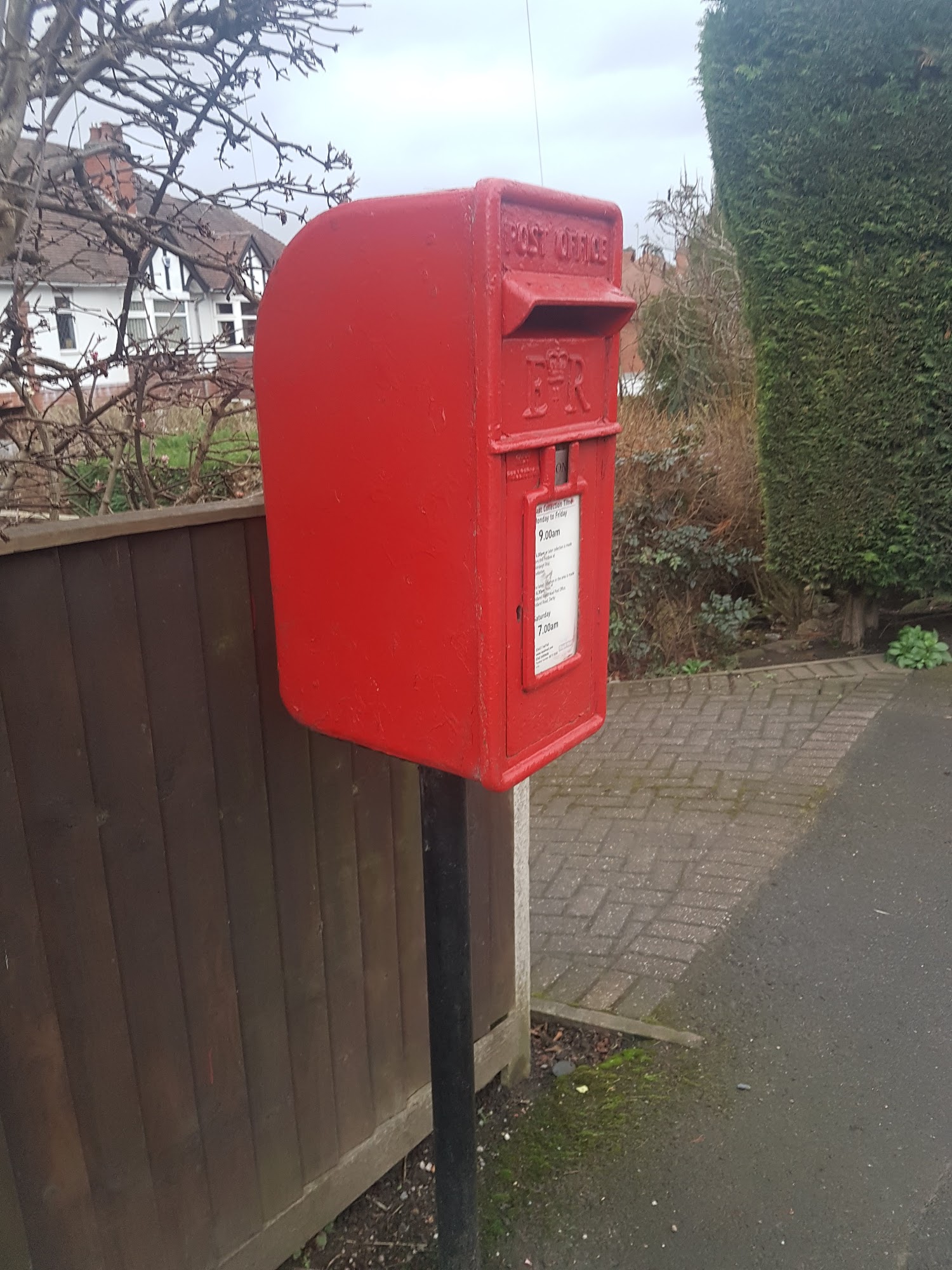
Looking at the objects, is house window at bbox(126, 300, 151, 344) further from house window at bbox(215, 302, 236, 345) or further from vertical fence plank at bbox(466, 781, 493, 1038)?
vertical fence plank at bbox(466, 781, 493, 1038)

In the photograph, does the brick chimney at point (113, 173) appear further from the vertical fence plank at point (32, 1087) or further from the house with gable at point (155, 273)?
the vertical fence plank at point (32, 1087)

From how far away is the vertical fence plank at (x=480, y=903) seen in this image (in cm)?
264

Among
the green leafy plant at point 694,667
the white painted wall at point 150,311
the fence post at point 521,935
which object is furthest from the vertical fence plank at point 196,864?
the green leafy plant at point 694,667

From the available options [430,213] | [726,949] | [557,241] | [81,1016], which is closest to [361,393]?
[430,213]

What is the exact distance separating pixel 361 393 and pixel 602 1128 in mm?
2270

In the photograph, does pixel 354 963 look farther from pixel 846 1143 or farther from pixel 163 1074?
pixel 846 1143

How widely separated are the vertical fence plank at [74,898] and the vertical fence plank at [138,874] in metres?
0.02

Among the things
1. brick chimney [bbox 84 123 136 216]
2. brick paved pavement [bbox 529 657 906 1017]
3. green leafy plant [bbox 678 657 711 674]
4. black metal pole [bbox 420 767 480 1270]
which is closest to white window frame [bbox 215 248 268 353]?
brick chimney [bbox 84 123 136 216]

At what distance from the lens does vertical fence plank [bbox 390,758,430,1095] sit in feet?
7.93

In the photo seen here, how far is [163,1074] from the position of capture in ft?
6.33

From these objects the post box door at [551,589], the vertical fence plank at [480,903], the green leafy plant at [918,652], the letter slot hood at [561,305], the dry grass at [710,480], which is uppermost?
the letter slot hood at [561,305]

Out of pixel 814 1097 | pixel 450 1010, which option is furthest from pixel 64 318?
pixel 814 1097

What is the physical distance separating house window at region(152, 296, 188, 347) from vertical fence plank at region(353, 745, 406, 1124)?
1.18 m

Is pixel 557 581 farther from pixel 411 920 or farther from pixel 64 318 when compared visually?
pixel 64 318
